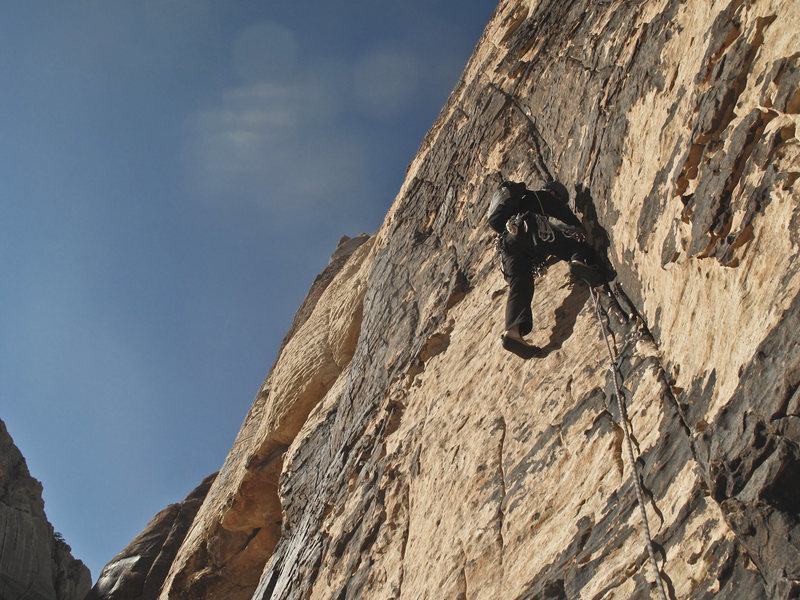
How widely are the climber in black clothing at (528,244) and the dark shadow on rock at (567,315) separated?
0.42ft

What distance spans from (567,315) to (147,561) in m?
12.9

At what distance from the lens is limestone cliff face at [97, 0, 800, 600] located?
8.31ft

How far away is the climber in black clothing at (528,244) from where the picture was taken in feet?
15.3

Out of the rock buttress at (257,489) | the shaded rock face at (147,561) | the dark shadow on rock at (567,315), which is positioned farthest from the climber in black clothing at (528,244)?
the shaded rock face at (147,561)

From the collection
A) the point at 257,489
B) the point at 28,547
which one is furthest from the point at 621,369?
the point at 28,547

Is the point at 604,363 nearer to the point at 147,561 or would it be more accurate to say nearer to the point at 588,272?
the point at 588,272

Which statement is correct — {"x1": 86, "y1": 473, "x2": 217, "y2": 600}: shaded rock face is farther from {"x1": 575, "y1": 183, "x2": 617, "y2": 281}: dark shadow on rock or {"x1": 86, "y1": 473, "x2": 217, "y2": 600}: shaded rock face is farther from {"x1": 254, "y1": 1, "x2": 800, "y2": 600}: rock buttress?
{"x1": 575, "y1": 183, "x2": 617, "y2": 281}: dark shadow on rock

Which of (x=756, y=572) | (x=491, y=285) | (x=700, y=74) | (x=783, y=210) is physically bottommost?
(x=756, y=572)

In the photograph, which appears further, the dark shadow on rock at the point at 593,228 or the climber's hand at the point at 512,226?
the climber's hand at the point at 512,226

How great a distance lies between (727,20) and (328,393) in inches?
325

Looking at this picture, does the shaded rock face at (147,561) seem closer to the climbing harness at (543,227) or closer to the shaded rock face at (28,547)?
the shaded rock face at (28,547)

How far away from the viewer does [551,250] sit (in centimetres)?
497

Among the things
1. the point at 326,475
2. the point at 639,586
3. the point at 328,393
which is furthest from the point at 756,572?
the point at 328,393

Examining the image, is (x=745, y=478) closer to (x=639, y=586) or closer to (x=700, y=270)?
(x=639, y=586)
